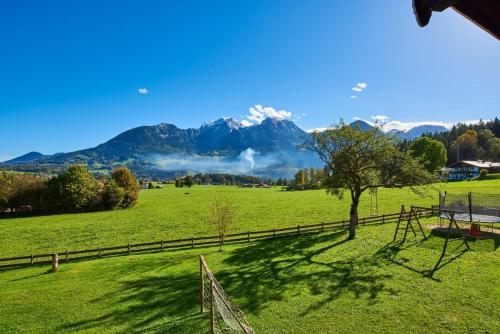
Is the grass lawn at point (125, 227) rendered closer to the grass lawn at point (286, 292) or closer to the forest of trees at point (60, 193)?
the forest of trees at point (60, 193)

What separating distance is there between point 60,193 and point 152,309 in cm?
6737

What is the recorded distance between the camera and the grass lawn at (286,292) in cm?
1305

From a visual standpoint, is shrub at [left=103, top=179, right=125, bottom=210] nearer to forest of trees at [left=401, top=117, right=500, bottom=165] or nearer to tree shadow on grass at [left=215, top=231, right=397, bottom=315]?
tree shadow on grass at [left=215, top=231, right=397, bottom=315]

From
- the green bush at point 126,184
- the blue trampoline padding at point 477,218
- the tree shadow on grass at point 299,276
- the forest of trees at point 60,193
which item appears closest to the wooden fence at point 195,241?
the tree shadow on grass at point 299,276

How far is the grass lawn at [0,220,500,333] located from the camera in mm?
13055

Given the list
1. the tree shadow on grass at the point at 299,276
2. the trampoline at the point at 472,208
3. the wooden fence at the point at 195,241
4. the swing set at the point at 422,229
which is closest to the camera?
the tree shadow on grass at the point at 299,276

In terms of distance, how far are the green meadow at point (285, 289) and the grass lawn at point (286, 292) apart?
54 millimetres

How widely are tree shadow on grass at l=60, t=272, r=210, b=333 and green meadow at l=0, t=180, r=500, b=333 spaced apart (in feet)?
0.18

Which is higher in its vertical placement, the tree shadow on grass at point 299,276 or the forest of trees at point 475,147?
the forest of trees at point 475,147

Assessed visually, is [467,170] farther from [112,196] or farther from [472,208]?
[112,196]

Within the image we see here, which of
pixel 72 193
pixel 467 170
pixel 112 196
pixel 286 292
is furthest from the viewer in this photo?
pixel 467 170

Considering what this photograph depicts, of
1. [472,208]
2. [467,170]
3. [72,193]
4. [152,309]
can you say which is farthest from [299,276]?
[467,170]

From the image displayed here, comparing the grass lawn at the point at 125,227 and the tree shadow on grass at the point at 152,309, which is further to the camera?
the grass lawn at the point at 125,227

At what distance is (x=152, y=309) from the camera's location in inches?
589
